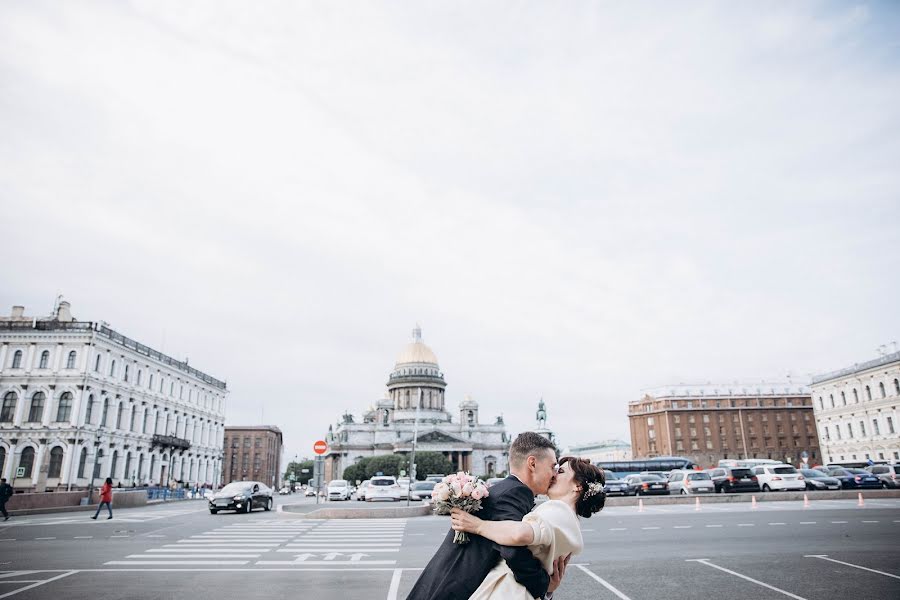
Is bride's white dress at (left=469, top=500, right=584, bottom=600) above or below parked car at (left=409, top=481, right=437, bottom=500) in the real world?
above

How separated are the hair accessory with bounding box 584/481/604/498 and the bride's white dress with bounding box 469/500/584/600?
48 cm

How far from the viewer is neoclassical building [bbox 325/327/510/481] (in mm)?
107625

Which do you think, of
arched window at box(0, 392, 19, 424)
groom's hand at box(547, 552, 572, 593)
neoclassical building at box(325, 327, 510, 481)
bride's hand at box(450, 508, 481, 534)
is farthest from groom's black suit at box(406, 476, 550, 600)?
neoclassical building at box(325, 327, 510, 481)

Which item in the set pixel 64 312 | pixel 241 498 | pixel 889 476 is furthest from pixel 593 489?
pixel 64 312

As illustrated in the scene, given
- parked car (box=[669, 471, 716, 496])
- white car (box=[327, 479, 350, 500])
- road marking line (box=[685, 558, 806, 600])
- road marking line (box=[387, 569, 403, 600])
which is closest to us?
road marking line (box=[685, 558, 806, 600])

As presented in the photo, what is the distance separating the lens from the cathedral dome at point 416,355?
385ft

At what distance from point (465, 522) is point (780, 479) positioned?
3443 cm

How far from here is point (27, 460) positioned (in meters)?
52.3

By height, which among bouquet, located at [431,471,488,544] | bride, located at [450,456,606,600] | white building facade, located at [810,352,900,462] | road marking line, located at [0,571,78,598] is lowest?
road marking line, located at [0,571,78,598]

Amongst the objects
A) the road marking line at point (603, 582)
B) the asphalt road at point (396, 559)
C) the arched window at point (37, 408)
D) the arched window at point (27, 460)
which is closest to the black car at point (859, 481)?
the asphalt road at point (396, 559)

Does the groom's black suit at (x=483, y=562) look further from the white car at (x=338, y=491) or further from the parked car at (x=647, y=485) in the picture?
the white car at (x=338, y=491)

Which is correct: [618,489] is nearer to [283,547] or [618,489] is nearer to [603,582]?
[283,547]

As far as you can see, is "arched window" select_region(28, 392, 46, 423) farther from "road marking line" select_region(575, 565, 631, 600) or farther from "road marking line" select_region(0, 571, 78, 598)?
"road marking line" select_region(575, 565, 631, 600)

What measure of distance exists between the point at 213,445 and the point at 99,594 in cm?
8019
